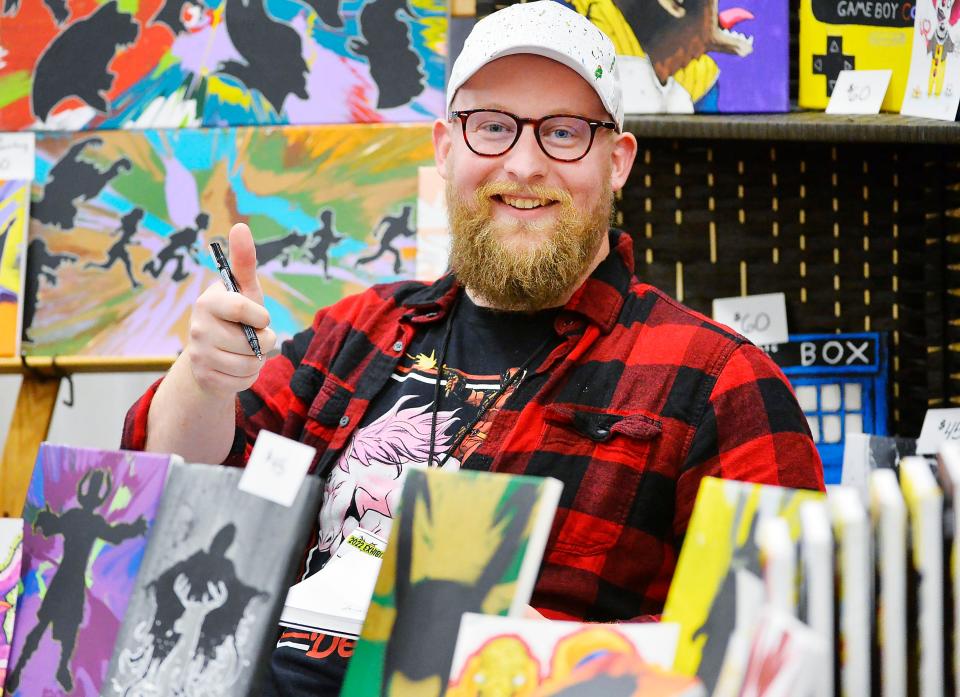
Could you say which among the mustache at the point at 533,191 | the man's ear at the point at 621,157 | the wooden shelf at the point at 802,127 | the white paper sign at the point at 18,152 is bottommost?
the mustache at the point at 533,191

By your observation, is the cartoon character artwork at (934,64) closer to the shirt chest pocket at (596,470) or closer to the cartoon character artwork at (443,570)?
the shirt chest pocket at (596,470)

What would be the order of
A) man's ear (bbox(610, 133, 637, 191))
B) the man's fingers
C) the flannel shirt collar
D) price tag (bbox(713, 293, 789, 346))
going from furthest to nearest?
price tag (bbox(713, 293, 789, 346)) < man's ear (bbox(610, 133, 637, 191)) < the flannel shirt collar < the man's fingers

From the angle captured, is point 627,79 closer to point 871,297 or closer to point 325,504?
point 871,297

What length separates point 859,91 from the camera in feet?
6.09

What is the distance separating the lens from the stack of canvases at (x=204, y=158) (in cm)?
215

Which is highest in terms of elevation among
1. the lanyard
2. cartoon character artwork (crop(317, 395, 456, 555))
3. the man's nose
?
the man's nose

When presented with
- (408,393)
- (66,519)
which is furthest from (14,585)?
(408,393)

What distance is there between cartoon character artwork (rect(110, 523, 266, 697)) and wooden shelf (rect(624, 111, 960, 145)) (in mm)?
1136

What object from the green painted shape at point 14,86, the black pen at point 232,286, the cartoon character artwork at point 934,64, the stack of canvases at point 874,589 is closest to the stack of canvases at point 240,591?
the stack of canvases at point 874,589

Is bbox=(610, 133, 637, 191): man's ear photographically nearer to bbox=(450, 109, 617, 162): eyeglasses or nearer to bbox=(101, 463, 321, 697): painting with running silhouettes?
bbox=(450, 109, 617, 162): eyeglasses

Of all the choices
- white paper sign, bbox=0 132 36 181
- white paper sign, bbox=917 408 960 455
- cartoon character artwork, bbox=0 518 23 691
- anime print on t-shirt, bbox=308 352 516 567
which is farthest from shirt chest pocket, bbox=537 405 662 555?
white paper sign, bbox=0 132 36 181

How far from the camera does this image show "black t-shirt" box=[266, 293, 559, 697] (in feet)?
4.25

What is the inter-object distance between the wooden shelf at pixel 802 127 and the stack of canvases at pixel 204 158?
55 centimetres

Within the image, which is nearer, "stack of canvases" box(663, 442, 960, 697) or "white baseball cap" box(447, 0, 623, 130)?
"stack of canvases" box(663, 442, 960, 697)
